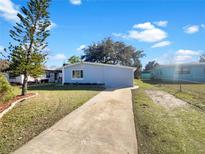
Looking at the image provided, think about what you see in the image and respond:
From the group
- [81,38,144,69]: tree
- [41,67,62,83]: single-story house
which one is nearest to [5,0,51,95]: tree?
[41,67,62,83]: single-story house

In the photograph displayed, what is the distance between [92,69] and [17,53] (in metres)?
13.8

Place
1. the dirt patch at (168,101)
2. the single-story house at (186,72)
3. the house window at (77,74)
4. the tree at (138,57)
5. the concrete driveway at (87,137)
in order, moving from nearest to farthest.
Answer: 1. the concrete driveway at (87,137)
2. the dirt patch at (168,101)
3. the house window at (77,74)
4. the single-story house at (186,72)
5. the tree at (138,57)

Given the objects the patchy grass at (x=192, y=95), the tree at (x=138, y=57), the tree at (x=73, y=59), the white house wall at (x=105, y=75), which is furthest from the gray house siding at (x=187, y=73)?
the tree at (x=73, y=59)

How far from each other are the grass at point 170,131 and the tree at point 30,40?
8.95 meters

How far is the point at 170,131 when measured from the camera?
7.28 meters

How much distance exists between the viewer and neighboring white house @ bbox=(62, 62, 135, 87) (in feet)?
90.9

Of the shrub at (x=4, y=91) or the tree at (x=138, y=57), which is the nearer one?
the shrub at (x=4, y=91)

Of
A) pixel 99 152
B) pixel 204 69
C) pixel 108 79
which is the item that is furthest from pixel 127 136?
pixel 204 69

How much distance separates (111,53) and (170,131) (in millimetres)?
44767

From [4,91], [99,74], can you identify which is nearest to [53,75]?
[99,74]

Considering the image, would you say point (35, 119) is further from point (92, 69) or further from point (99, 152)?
point (92, 69)

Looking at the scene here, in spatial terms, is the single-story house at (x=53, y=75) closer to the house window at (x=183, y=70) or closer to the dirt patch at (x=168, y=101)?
the house window at (x=183, y=70)

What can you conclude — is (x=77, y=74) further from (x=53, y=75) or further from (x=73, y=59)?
(x=73, y=59)

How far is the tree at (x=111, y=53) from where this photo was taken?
51.6 metres
